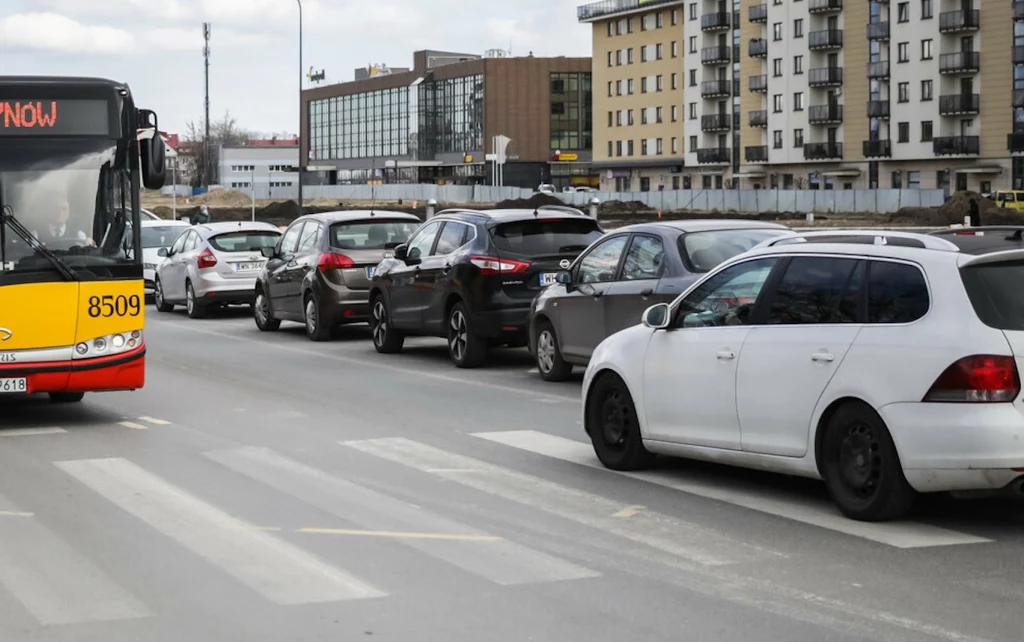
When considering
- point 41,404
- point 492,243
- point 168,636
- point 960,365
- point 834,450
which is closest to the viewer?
point 168,636

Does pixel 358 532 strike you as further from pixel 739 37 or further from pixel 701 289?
pixel 739 37

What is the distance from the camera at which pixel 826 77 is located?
102m

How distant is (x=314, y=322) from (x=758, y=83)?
91.5m

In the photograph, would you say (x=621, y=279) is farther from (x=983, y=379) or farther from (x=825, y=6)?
(x=825, y=6)

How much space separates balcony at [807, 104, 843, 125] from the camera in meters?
102

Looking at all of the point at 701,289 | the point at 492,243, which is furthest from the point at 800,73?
Answer: the point at 701,289

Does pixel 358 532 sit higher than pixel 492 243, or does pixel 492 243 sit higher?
pixel 492 243

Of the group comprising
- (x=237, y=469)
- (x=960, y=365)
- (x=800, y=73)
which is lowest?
(x=237, y=469)

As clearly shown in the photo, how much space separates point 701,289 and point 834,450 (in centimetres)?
169

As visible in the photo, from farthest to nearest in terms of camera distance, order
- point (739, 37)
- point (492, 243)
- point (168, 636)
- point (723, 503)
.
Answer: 1. point (739, 37)
2. point (492, 243)
3. point (723, 503)
4. point (168, 636)

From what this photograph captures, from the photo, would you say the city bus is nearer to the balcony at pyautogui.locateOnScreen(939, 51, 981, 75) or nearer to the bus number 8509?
the bus number 8509

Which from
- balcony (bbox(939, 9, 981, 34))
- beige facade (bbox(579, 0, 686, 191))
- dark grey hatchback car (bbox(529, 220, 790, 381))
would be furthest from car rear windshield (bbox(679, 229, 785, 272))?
beige facade (bbox(579, 0, 686, 191))

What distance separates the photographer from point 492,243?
17.6 m

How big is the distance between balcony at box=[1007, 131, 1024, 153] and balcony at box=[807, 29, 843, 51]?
1674cm
